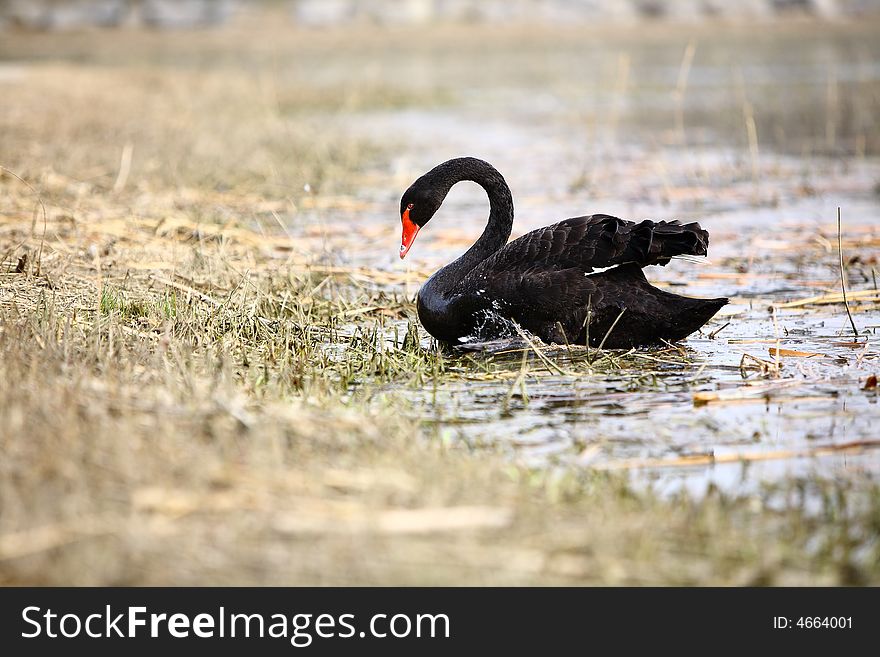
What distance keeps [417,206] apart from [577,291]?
976 millimetres

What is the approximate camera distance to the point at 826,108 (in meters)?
16.6

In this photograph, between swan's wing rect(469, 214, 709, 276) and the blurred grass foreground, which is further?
swan's wing rect(469, 214, 709, 276)

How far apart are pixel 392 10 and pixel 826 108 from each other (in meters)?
40.1

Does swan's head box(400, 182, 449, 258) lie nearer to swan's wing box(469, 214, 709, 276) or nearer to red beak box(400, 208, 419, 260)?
red beak box(400, 208, 419, 260)

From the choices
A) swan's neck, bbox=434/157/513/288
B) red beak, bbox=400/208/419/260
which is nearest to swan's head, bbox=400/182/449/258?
red beak, bbox=400/208/419/260

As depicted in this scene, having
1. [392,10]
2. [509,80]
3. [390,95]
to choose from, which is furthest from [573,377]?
[392,10]

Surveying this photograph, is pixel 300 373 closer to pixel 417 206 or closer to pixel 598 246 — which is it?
pixel 417 206

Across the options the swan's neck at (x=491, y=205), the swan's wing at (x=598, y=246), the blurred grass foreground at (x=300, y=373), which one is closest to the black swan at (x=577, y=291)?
the swan's wing at (x=598, y=246)

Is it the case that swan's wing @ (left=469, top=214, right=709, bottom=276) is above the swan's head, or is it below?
below

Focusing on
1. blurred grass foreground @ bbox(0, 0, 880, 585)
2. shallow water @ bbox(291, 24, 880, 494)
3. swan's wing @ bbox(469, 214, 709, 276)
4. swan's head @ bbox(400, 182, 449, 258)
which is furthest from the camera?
swan's head @ bbox(400, 182, 449, 258)

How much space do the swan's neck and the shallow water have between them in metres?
0.50

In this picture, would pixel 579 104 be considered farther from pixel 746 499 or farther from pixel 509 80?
pixel 746 499

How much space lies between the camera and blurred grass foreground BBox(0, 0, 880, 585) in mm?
3225

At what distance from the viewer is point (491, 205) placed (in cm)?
592
